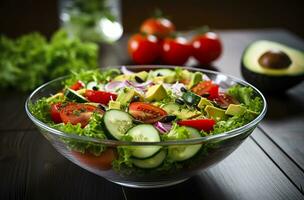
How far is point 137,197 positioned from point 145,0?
11.2 feet

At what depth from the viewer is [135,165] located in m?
1.09

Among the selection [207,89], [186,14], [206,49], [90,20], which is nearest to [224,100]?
[207,89]

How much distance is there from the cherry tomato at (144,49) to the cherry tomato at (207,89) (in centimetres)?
86

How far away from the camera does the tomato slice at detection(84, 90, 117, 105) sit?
4.74ft

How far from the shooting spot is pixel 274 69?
1949 millimetres

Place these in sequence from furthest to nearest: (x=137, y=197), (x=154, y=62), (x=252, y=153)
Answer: (x=154, y=62), (x=252, y=153), (x=137, y=197)

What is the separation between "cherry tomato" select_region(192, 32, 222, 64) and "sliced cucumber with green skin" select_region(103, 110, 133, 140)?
1.17 m

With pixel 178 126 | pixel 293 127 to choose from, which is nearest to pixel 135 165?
pixel 178 126

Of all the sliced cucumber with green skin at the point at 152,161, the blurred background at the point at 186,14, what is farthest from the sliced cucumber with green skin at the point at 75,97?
the blurred background at the point at 186,14

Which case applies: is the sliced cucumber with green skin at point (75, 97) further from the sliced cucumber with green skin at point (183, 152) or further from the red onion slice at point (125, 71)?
the sliced cucumber with green skin at point (183, 152)

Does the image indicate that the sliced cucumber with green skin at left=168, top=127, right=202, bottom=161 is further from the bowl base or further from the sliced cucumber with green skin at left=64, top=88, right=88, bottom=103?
the sliced cucumber with green skin at left=64, top=88, right=88, bottom=103

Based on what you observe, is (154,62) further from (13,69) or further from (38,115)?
(38,115)

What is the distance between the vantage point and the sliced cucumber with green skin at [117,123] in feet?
3.75

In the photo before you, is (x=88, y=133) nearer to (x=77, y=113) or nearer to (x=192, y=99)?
(x=77, y=113)
